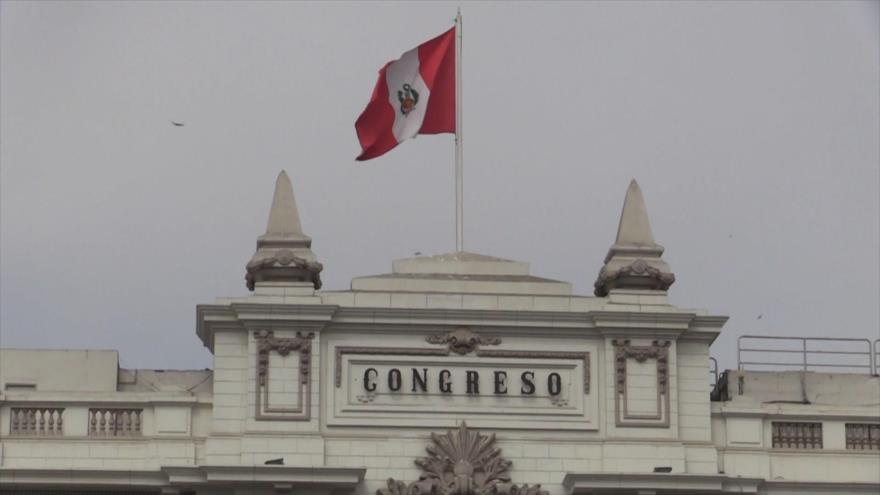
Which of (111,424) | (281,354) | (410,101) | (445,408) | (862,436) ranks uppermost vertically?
(410,101)

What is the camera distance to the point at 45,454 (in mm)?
60031

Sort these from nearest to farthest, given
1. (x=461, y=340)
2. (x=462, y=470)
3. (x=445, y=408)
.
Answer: (x=462, y=470), (x=445, y=408), (x=461, y=340)

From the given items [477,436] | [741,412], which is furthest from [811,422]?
[477,436]

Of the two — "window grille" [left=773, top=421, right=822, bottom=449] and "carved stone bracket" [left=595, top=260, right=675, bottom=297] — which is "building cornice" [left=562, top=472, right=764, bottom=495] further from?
"carved stone bracket" [left=595, top=260, right=675, bottom=297]

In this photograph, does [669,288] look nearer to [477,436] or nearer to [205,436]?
[477,436]

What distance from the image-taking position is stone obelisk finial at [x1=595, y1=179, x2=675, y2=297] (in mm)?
61281

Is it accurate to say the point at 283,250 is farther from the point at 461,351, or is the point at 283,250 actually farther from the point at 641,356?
the point at 641,356

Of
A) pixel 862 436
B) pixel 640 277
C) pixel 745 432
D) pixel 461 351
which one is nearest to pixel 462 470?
pixel 461 351

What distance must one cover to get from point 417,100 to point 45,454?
32.1 ft

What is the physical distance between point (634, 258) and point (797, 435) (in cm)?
423

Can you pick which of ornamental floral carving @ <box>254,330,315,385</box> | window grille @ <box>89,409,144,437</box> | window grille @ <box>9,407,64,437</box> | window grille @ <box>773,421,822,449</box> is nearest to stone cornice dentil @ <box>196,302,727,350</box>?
ornamental floral carving @ <box>254,330,315,385</box>

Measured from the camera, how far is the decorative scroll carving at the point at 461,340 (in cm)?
6069

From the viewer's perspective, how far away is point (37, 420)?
6050 cm

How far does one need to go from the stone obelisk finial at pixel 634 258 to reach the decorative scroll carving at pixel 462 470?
3.72 metres
